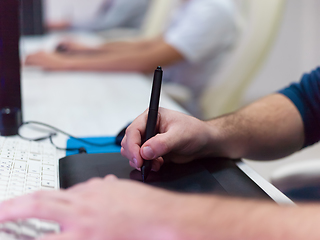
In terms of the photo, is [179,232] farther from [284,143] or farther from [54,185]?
[284,143]

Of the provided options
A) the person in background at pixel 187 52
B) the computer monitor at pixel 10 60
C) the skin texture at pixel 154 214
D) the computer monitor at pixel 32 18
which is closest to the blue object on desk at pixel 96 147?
the computer monitor at pixel 10 60

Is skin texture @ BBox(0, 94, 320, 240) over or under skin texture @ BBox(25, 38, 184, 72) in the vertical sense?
over

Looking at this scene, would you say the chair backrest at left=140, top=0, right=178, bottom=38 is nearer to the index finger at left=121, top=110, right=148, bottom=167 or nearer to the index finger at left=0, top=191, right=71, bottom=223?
the index finger at left=121, top=110, right=148, bottom=167

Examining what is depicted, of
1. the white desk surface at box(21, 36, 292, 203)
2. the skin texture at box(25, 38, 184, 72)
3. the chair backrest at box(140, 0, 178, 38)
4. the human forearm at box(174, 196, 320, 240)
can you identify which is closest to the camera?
the human forearm at box(174, 196, 320, 240)

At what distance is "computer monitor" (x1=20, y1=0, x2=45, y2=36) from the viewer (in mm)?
1699

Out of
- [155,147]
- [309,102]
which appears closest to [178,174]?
[155,147]

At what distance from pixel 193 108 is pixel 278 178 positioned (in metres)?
0.87

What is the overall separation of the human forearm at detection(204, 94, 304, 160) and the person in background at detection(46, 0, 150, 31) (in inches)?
79.5

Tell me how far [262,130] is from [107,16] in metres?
2.48

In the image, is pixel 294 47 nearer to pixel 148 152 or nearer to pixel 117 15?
pixel 117 15

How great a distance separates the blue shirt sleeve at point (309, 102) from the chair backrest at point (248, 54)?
0.34 meters

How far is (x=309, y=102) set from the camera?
66cm

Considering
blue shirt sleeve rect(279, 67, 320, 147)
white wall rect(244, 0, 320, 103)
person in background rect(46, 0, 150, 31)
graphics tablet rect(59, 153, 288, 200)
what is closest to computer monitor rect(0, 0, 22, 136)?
graphics tablet rect(59, 153, 288, 200)

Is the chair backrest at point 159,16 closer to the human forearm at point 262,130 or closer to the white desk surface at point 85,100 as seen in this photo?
the white desk surface at point 85,100
